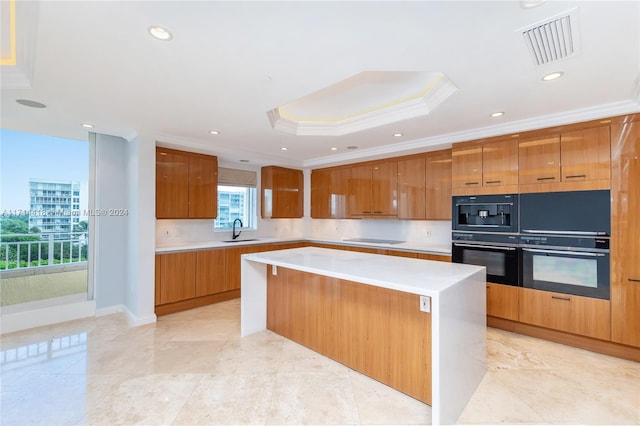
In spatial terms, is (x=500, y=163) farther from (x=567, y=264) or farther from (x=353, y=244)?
(x=353, y=244)

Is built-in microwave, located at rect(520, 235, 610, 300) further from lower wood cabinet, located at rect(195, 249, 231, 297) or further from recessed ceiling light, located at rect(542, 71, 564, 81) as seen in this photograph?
lower wood cabinet, located at rect(195, 249, 231, 297)

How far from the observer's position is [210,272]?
165 inches

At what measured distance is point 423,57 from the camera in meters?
1.80

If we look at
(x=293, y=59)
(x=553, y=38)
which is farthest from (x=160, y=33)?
(x=553, y=38)

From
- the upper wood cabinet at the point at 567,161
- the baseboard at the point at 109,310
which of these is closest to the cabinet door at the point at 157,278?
the baseboard at the point at 109,310

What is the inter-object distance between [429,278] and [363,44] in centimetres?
155

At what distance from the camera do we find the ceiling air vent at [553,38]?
1.47m

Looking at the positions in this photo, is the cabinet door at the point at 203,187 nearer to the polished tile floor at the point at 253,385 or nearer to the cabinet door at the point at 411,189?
the polished tile floor at the point at 253,385

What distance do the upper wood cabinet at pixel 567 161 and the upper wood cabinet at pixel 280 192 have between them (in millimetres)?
3785

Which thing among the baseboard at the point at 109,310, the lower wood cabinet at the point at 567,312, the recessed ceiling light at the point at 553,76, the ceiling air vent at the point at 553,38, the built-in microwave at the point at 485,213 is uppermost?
the recessed ceiling light at the point at 553,76

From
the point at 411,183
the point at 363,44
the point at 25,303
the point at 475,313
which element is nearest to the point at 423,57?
the point at 363,44

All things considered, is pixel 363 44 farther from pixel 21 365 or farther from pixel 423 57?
pixel 21 365

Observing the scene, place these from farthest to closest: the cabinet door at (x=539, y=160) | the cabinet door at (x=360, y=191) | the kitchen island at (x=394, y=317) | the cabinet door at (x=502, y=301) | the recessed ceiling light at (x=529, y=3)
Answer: the cabinet door at (x=360, y=191), the cabinet door at (x=502, y=301), the cabinet door at (x=539, y=160), the kitchen island at (x=394, y=317), the recessed ceiling light at (x=529, y=3)

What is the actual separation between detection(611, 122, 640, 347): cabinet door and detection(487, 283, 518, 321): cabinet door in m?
0.77
